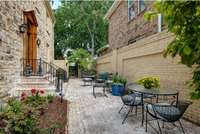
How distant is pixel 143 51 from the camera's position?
8344 mm

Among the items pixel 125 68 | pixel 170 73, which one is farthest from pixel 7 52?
pixel 125 68

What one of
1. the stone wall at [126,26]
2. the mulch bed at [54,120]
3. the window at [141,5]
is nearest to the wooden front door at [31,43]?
the mulch bed at [54,120]

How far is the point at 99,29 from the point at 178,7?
26.6 metres

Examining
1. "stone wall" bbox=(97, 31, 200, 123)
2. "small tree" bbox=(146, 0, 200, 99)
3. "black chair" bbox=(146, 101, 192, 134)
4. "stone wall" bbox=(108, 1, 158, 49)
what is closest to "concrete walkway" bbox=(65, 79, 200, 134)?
"black chair" bbox=(146, 101, 192, 134)

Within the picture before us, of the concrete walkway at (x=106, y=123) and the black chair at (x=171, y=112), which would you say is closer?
the black chair at (x=171, y=112)

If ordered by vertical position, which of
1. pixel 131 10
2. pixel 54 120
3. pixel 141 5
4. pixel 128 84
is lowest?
pixel 54 120

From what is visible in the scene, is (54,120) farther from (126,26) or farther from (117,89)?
(126,26)

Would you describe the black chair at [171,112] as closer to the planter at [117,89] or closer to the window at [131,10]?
the planter at [117,89]

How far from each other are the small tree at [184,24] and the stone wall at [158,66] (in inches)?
125

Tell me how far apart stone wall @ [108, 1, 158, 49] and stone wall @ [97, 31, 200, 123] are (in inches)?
45.0

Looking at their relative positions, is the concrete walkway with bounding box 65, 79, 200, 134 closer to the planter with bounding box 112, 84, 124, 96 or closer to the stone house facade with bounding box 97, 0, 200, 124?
the stone house facade with bounding box 97, 0, 200, 124

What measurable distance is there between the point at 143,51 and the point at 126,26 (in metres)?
5.65

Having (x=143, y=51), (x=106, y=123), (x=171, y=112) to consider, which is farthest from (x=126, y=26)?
(x=171, y=112)

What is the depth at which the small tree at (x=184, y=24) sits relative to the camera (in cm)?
164
